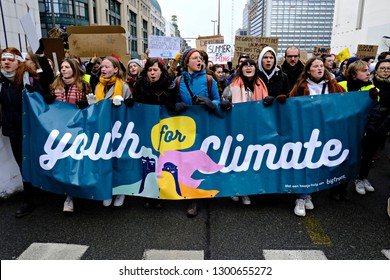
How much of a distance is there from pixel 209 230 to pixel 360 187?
223 cm

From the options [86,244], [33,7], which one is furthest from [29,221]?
[33,7]

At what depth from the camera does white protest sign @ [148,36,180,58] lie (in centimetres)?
1030

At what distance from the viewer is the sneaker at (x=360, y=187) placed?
405 cm

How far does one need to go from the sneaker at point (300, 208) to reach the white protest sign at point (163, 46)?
8039mm

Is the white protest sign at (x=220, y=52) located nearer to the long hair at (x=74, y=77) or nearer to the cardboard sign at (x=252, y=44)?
the cardboard sign at (x=252, y=44)

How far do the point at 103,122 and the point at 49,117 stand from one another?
2.01 ft

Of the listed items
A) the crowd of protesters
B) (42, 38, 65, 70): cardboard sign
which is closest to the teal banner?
the crowd of protesters

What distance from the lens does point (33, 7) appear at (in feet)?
61.4

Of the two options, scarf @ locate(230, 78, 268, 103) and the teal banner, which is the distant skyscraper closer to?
scarf @ locate(230, 78, 268, 103)

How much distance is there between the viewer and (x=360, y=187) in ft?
13.4

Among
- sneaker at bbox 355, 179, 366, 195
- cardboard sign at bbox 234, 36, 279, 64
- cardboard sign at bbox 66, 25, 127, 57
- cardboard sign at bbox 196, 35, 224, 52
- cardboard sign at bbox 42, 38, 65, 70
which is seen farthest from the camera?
cardboard sign at bbox 196, 35, 224, 52

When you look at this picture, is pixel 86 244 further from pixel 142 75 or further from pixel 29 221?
pixel 142 75

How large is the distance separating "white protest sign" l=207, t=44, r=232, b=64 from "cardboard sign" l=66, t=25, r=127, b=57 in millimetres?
4523

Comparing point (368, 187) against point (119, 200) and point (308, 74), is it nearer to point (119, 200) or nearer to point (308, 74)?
point (308, 74)
